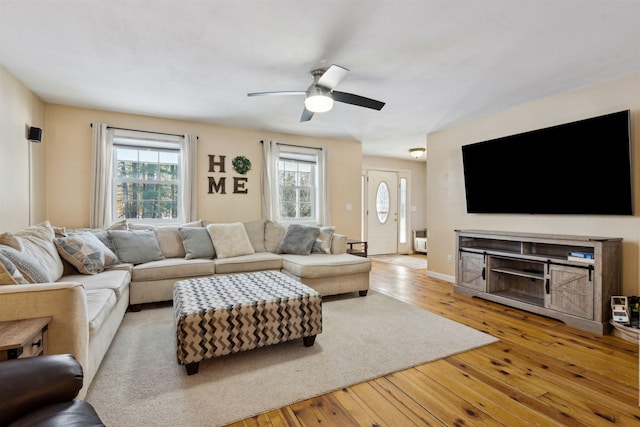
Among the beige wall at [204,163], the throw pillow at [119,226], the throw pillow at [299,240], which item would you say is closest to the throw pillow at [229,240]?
the throw pillow at [299,240]

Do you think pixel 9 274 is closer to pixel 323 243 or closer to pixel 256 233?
pixel 256 233

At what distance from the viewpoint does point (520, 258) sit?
330 cm

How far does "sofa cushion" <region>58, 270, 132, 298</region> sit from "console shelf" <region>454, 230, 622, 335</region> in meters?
3.78

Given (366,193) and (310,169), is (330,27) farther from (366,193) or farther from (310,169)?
(366,193)

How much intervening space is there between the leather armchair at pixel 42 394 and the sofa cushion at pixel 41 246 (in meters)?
1.41

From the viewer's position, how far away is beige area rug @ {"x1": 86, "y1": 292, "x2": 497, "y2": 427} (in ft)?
5.43

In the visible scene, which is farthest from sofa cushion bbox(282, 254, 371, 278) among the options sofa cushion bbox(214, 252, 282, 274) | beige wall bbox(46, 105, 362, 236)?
beige wall bbox(46, 105, 362, 236)

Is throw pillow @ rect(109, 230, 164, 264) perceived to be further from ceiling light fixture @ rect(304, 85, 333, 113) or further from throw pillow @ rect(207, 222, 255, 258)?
ceiling light fixture @ rect(304, 85, 333, 113)

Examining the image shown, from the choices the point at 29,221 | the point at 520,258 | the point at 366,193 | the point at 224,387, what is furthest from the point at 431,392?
the point at 366,193

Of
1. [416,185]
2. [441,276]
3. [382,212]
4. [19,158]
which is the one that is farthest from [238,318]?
[416,185]

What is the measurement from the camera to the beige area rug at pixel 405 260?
602 cm

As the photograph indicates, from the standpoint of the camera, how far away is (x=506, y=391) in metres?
1.82

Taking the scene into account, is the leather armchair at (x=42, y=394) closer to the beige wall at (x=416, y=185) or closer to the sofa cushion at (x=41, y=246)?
the sofa cushion at (x=41, y=246)

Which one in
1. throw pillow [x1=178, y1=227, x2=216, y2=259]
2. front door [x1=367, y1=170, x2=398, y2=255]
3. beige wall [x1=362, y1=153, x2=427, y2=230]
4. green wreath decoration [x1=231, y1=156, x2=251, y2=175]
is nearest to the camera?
throw pillow [x1=178, y1=227, x2=216, y2=259]
